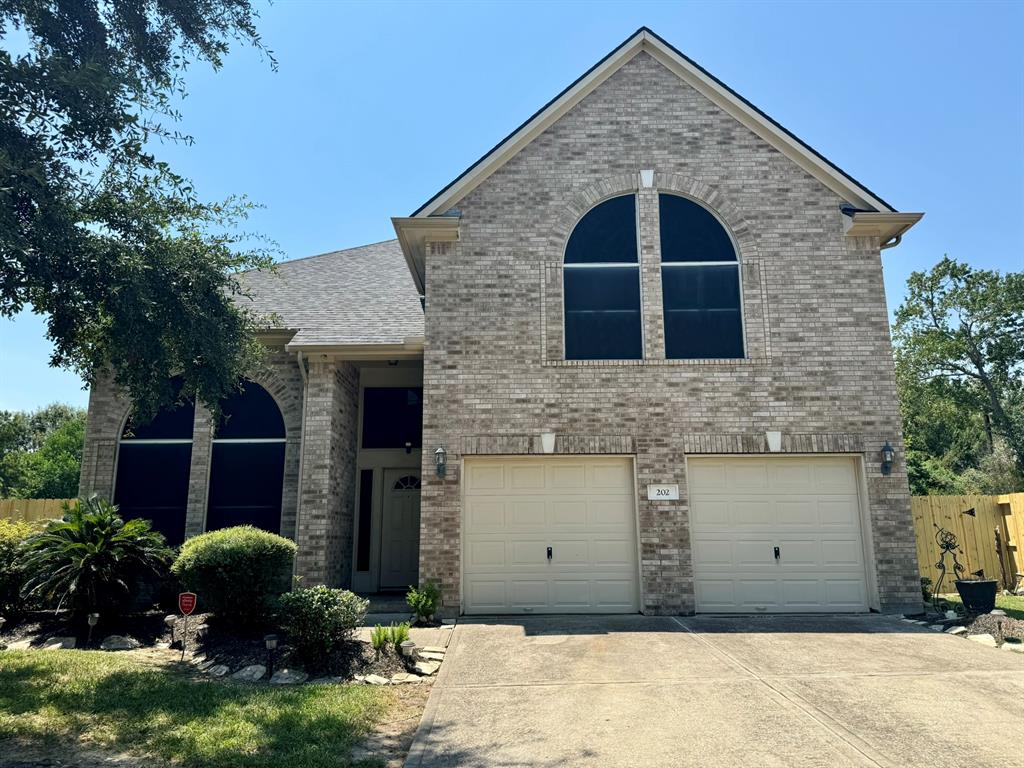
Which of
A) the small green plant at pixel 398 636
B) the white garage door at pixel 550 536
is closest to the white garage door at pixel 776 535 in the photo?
the white garage door at pixel 550 536

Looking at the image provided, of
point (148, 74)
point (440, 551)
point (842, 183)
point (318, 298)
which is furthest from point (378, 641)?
point (842, 183)

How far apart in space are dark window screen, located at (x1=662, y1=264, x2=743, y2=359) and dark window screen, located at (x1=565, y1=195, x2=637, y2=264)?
2.67 feet

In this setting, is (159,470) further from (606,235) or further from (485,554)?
(606,235)

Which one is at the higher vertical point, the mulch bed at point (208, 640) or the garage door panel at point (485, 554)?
the garage door panel at point (485, 554)

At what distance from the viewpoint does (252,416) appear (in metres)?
13.0

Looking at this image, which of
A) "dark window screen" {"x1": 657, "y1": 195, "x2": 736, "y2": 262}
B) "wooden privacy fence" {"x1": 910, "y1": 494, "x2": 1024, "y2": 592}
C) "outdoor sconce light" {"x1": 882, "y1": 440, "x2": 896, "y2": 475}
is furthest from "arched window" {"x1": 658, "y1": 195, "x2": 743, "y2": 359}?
"wooden privacy fence" {"x1": 910, "y1": 494, "x2": 1024, "y2": 592}

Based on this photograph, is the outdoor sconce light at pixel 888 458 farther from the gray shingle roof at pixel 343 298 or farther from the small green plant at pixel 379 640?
the small green plant at pixel 379 640

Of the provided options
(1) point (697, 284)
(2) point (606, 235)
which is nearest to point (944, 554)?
(1) point (697, 284)

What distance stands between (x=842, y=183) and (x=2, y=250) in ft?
38.6

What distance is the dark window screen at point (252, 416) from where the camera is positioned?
1291 cm

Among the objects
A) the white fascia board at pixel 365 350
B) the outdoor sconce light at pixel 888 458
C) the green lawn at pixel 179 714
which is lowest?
the green lawn at pixel 179 714

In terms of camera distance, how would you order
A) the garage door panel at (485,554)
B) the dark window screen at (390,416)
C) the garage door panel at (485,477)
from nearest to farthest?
the garage door panel at (485,554) → the garage door panel at (485,477) → the dark window screen at (390,416)

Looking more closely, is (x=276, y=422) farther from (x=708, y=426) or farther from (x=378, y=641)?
(x=708, y=426)

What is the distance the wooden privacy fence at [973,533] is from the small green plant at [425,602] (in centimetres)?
1013
